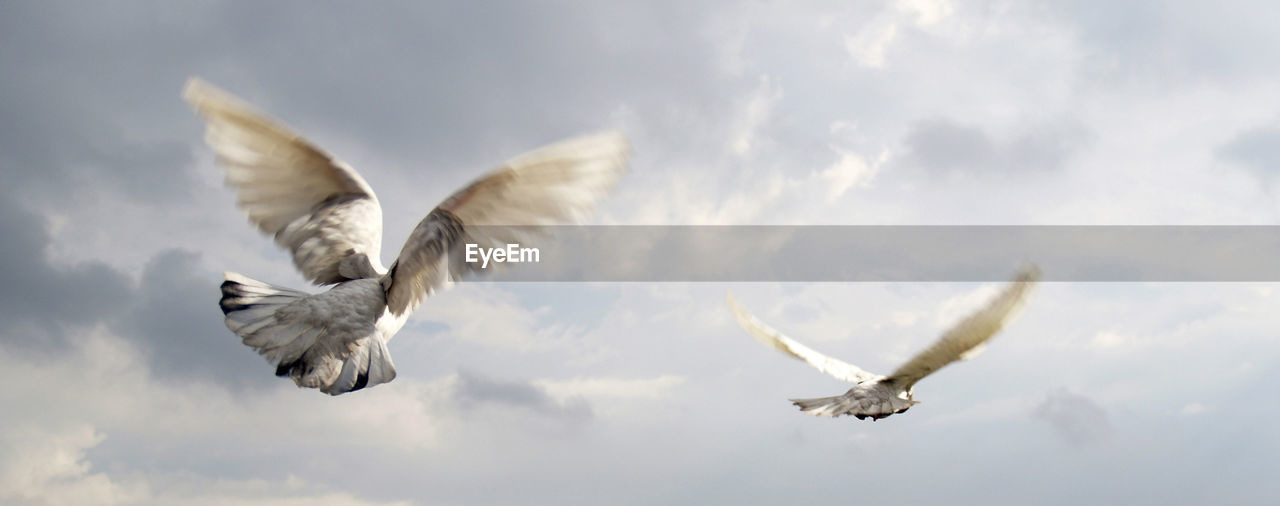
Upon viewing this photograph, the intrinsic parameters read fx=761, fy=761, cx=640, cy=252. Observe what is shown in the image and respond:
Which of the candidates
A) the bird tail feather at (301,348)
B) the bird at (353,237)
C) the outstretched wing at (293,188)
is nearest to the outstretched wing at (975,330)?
the bird at (353,237)

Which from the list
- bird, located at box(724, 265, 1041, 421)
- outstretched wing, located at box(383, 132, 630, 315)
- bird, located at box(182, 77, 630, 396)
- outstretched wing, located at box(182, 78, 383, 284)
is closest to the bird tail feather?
bird, located at box(182, 77, 630, 396)

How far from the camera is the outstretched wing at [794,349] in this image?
827cm

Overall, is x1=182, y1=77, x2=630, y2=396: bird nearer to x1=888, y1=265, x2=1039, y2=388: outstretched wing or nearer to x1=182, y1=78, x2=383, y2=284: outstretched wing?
x1=182, y1=78, x2=383, y2=284: outstretched wing

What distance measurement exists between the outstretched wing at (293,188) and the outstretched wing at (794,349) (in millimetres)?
4091

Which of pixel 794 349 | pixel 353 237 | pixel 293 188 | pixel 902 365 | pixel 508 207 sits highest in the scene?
pixel 293 188

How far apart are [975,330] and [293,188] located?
6.70 m

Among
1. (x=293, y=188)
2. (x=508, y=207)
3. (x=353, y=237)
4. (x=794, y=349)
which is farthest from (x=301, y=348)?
(x=794, y=349)

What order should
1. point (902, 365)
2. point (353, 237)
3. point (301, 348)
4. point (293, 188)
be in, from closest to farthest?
1. point (301, 348)
2. point (902, 365)
3. point (353, 237)
4. point (293, 188)

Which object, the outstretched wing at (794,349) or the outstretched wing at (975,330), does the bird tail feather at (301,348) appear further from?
the outstretched wing at (975,330)

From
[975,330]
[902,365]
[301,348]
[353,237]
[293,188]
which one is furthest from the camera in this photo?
[293,188]

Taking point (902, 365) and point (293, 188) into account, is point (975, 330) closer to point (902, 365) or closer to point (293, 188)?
point (902, 365)

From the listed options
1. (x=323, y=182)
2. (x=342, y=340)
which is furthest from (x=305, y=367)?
(x=323, y=182)

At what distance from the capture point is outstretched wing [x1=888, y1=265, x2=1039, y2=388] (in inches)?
239

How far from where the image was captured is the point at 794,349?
8.53m
